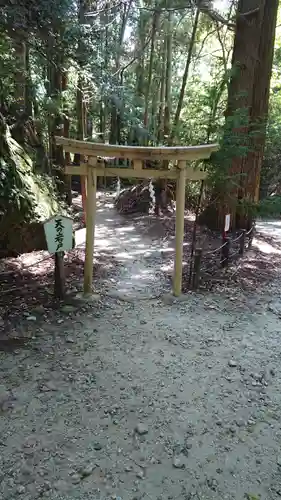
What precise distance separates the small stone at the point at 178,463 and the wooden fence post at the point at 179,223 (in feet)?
8.40

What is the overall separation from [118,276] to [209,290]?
4.63 feet

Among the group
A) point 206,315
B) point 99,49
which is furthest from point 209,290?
point 99,49

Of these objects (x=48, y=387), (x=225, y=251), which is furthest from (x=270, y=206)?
(x=48, y=387)

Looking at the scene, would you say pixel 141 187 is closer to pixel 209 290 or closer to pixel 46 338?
pixel 209 290

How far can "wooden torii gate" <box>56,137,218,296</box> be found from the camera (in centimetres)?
433

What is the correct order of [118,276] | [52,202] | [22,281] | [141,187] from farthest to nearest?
1. [141,187]
2. [52,202]
3. [118,276]
4. [22,281]

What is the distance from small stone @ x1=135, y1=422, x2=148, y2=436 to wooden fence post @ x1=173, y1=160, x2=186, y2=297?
7.58 feet

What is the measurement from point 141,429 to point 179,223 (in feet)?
8.72

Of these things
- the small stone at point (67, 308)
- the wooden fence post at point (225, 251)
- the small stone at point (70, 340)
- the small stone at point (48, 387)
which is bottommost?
the small stone at point (48, 387)

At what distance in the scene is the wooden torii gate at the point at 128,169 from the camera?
433 centimetres

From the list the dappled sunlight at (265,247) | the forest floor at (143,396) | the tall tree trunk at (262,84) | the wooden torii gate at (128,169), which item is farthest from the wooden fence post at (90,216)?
the dappled sunlight at (265,247)

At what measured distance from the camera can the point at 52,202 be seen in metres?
6.30

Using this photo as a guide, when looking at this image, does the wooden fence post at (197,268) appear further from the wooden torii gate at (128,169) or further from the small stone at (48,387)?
the small stone at (48,387)

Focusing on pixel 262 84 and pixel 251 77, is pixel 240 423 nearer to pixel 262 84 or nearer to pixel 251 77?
pixel 251 77
